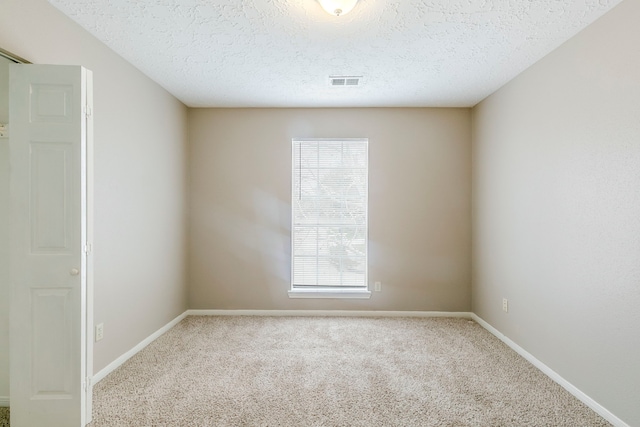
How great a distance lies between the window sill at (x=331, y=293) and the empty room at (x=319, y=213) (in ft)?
0.08

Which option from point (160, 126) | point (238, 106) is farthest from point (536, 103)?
point (160, 126)

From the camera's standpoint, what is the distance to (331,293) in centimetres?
421

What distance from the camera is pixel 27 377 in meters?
1.93

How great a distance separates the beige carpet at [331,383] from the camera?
2133 millimetres

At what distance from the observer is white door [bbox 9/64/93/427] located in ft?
6.27

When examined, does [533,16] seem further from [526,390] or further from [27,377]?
[27,377]

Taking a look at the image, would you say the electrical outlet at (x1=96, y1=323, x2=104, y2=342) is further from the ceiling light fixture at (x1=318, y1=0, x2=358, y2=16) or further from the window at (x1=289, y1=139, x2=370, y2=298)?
the ceiling light fixture at (x1=318, y1=0, x2=358, y2=16)

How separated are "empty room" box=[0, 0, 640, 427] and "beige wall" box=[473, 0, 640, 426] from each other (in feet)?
0.06

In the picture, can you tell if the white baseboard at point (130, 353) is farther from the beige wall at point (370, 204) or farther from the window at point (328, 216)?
the window at point (328, 216)

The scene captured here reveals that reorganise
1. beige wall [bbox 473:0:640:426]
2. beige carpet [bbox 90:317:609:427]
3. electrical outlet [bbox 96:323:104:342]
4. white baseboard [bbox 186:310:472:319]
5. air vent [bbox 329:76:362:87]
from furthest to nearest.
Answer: white baseboard [bbox 186:310:472:319] < air vent [bbox 329:76:362:87] < electrical outlet [bbox 96:323:104:342] < beige carpet [bbox 90:317:609:427] < beige wall [bbox 473:0:640:426]

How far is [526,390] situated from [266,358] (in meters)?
2.08

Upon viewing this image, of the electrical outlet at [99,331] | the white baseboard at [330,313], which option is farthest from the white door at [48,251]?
the white baseboard at [330,313]

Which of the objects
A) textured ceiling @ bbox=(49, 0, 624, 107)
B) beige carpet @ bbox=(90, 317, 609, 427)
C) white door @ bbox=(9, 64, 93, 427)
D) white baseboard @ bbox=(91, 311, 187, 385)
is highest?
textured ceiling @ bbox=(49, 0, 624, 107)

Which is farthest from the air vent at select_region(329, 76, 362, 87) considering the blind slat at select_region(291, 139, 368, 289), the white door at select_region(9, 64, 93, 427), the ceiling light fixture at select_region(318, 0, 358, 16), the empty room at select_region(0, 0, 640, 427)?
the white door at select_region(9, 64, 93, 427)
